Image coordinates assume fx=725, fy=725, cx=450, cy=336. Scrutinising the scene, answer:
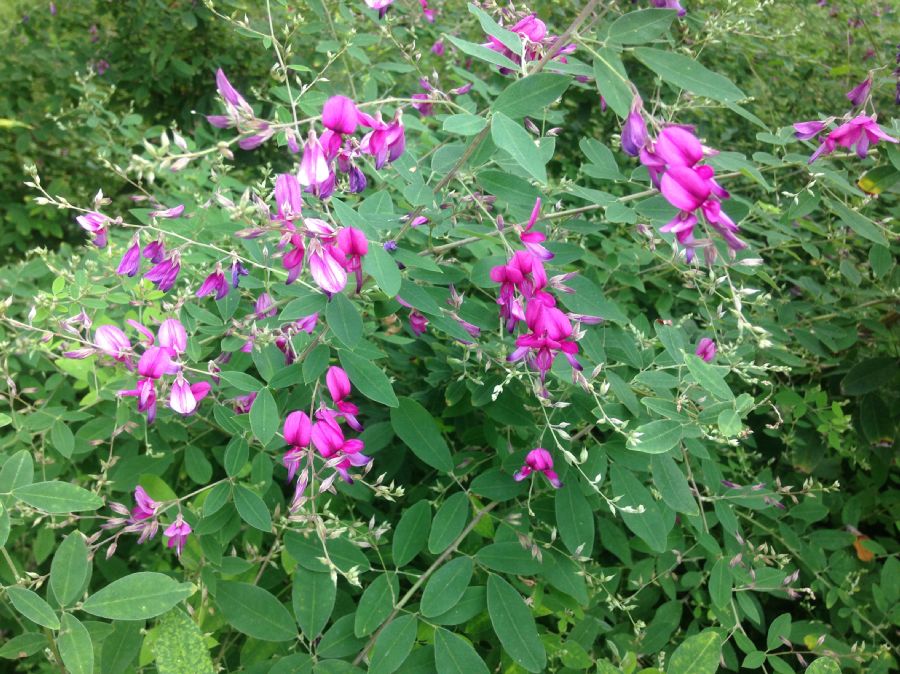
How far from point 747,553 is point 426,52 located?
9.43 ft

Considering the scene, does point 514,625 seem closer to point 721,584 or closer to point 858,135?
point 721,584

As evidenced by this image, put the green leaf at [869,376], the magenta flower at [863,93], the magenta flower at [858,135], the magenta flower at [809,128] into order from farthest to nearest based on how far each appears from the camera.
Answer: the green leaf at [869,376], the magenta flower at [863,93], the magenta flower at [809,128], the magenta flower at [858,135]

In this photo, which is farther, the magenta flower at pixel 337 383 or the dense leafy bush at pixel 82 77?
the dense leafy bush at pixel 82 77

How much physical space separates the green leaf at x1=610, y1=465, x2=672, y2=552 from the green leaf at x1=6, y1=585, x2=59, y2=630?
3.44 ft

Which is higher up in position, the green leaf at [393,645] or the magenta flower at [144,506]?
the magenta flower at [144,506]

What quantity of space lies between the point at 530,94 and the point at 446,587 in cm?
92

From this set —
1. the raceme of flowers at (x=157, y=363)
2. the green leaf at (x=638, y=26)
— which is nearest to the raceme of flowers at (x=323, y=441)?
the raceme of flowers at (x=157, y=363)

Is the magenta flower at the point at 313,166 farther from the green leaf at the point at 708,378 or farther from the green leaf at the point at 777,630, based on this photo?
the green leaf at the point at 777,630

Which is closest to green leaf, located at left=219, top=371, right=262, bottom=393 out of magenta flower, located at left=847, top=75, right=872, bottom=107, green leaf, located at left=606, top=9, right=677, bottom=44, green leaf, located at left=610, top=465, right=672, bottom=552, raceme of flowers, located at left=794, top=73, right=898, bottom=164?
green leaf, located at left=610, top=465, right=672, bottom=552

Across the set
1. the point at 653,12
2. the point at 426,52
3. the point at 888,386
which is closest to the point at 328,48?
the point at 426,52

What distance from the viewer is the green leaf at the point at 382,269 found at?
1.21 meters

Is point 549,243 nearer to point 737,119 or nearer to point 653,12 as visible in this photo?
point 653,12

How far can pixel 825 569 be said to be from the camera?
2139mm

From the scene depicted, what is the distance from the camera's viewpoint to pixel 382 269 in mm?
1231
